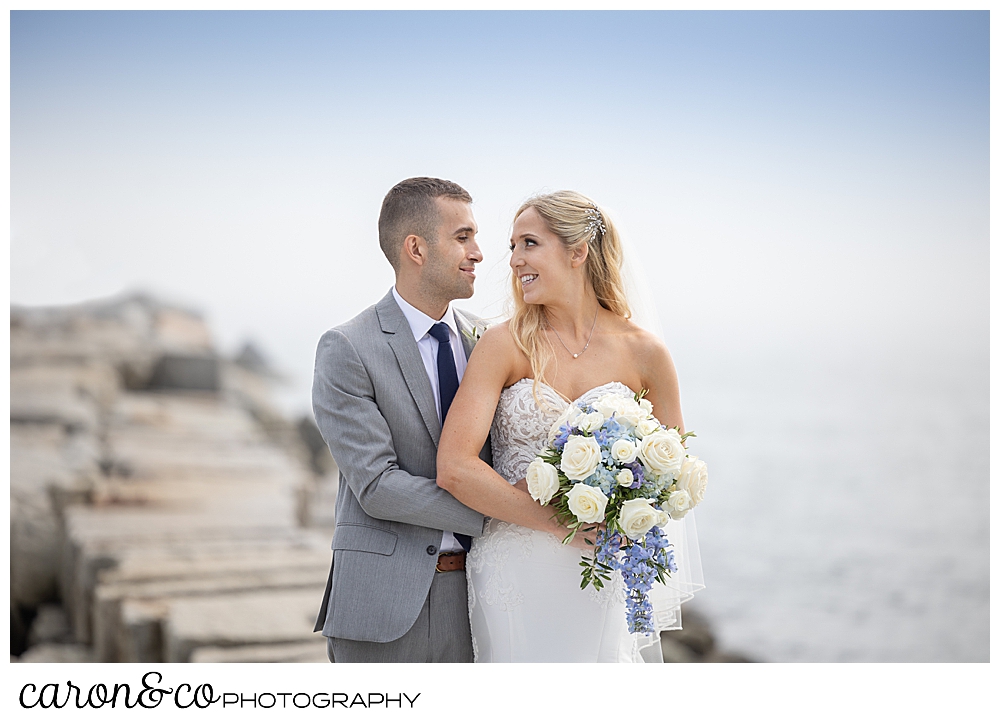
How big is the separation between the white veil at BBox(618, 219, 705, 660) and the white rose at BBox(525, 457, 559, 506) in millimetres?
762

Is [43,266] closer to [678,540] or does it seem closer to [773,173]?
[773,173]

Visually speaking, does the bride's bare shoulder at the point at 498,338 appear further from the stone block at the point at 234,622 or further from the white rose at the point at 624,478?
the stone block at the point at 234,622

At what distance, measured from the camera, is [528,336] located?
9.44 ft

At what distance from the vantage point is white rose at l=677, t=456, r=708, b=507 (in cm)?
262

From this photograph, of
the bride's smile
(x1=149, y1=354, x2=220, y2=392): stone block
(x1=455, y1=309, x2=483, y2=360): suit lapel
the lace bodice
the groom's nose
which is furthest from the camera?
(x1=149, y1=354, x2=220, y2=392): stone block

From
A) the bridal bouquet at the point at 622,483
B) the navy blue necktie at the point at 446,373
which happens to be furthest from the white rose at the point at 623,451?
the navy blue necktie at the point at 446,373

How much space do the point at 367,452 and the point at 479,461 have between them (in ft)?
1.12

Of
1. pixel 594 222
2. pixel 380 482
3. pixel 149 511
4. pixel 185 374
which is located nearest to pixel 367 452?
pixel 380 482

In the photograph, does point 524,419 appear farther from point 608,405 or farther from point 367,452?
point 367,452

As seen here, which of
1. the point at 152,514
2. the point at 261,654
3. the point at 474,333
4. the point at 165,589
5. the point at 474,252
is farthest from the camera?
the point at 152,514

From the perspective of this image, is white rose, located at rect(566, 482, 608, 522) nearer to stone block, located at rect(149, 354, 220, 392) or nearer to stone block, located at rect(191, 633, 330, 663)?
stone block, located at rect(191, 633, 330, 663)

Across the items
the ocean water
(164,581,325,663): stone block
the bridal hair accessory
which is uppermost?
the bridal hair accessory

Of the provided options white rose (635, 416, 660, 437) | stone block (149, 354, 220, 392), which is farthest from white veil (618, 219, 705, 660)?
stone block (149, 354, 220, 392)

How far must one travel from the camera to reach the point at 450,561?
2.91 meters
